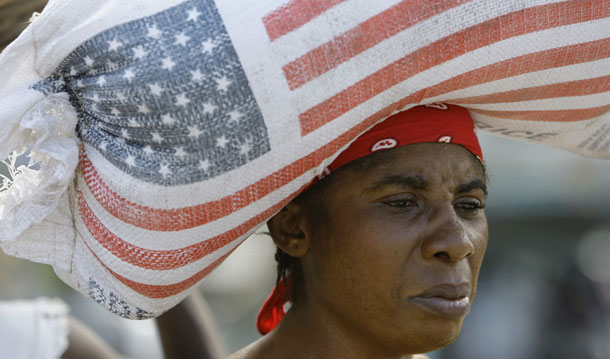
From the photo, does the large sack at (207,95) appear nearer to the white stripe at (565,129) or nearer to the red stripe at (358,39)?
the red stripe at (358,39)

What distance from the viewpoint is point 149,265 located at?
1636mm

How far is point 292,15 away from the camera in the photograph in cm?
149

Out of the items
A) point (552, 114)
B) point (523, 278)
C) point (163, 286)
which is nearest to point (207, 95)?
point (163, 286)

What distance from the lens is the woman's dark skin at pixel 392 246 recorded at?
1771mm

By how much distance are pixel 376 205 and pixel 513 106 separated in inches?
16.5

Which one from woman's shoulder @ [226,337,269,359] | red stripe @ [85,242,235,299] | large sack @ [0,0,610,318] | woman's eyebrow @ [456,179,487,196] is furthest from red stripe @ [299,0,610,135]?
woman's shoulder @ [226,337,269,359]

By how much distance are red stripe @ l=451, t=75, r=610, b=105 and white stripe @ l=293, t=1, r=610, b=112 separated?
0.40ft

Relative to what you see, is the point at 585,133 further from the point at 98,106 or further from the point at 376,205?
the point at 98,106

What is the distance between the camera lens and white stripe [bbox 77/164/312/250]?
1.59 metres

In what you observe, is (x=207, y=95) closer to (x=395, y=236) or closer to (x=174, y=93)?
(x=174, y=93)

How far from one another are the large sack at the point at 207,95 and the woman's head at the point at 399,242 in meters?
0.21

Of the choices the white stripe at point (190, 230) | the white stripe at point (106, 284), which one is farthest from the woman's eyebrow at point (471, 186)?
the white stripe at point (106, 284)

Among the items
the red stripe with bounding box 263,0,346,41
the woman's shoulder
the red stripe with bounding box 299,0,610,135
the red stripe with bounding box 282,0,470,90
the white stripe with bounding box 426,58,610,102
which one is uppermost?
the red stripe with bounding box 263,0,346,41

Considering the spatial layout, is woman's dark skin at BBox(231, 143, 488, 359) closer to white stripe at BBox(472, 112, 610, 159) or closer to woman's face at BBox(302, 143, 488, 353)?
woman's face at BBox(302, 143, 488, 353)
